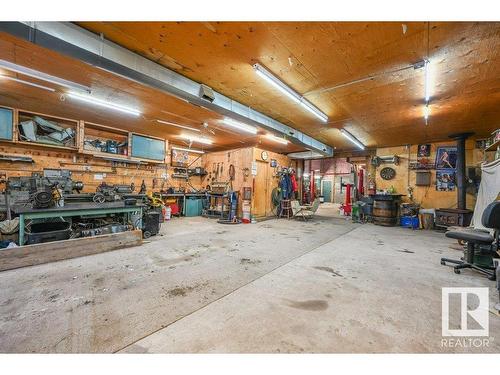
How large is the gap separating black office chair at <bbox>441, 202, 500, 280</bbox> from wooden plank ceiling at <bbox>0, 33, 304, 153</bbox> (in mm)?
5021

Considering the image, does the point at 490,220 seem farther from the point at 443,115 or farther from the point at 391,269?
the point at 443,115

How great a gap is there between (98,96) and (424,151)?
10225 mm

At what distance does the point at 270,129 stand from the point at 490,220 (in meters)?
4.22

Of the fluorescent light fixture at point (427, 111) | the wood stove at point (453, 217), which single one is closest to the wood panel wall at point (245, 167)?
the fluorescent light fixture at point (427, 111)

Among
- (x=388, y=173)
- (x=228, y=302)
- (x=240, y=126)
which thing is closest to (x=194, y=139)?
(x=240, y=126)

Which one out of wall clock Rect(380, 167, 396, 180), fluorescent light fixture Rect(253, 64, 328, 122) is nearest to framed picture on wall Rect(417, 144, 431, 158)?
wall clock Rect(380, 167, 396, 180)

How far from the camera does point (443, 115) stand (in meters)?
4.90

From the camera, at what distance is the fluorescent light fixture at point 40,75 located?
9.70 ft

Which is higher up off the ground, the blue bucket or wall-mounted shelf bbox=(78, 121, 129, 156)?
wall-mounted shelf bbox=(78, 121, 129, 156)

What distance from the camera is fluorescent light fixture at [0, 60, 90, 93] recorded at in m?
2.96

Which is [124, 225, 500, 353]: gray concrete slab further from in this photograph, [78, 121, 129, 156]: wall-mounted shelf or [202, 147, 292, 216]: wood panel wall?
[78, 121, 129, 156]: wall-mounted shelf

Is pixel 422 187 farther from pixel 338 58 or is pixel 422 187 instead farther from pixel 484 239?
pixel 338 58

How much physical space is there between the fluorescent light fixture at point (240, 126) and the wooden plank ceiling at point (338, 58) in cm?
92

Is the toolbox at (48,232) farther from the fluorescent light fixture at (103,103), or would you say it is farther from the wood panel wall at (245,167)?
the wood panel wall at (245,167)
